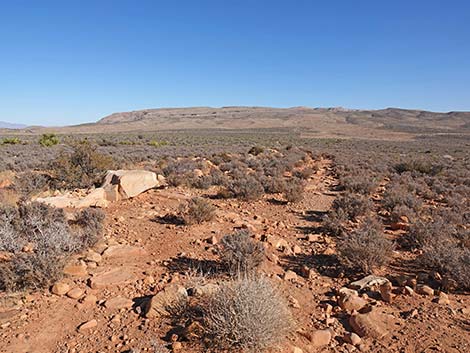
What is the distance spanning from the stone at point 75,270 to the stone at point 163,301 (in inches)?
54.2

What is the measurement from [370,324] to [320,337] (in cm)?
56

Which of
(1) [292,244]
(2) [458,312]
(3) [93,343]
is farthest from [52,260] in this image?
(2) [458,312]

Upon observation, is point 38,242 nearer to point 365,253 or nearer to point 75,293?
point 75,293

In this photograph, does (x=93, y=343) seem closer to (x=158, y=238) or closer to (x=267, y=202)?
(x=158, y=238)

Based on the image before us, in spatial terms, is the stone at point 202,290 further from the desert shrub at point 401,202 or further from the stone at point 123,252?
the desert shrub at point 401,202

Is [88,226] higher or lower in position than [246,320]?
higher

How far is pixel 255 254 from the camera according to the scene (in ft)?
15.5

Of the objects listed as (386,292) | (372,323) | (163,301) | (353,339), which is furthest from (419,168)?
(163,301)

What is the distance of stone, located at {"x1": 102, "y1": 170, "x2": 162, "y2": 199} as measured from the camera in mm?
8406

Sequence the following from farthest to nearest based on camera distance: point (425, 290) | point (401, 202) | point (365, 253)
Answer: point (401, 202) → point (365, 253) → point (425, 290)

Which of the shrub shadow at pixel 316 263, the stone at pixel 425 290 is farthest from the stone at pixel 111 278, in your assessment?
the stone at pixel 425 290

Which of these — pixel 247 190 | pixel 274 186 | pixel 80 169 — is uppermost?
pixel 80 169

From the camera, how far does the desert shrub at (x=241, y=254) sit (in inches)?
178

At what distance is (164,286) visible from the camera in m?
4.13
